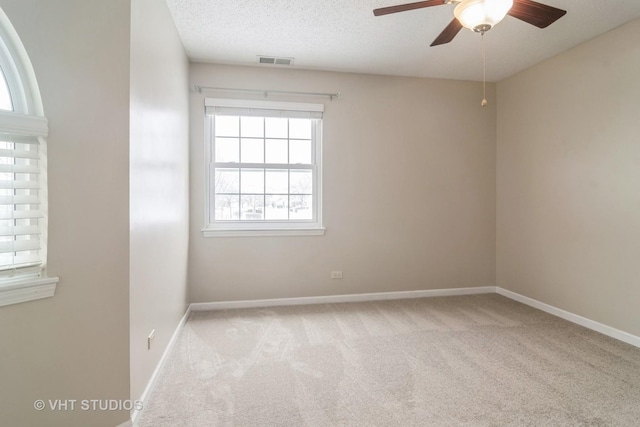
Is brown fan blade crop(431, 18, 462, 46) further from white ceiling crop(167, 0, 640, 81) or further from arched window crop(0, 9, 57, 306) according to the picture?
arched window crop(0, 9, 57, 306)

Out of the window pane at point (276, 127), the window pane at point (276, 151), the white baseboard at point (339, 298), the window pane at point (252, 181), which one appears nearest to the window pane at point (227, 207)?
the window pane at point (252, 181)

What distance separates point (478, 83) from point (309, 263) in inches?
123

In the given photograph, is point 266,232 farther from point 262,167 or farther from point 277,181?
point 262,167

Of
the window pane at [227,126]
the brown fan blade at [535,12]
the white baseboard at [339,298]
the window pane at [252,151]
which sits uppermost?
the brown fan blade at [535,12]

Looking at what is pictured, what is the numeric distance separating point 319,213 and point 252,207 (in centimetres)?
79

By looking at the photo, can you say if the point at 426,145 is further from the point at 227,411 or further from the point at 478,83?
the point at 227,411

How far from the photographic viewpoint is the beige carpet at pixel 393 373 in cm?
164

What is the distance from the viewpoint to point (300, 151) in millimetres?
3473

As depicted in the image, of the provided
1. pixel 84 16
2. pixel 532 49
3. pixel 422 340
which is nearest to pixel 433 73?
pixel 532 49

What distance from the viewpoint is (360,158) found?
3508 mm

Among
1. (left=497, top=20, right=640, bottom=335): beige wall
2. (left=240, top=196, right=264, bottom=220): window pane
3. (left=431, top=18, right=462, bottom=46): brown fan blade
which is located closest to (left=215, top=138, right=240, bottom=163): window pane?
(left=240, top=196, right=264, bottom=220): window pane

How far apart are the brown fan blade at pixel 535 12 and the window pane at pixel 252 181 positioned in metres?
2.57

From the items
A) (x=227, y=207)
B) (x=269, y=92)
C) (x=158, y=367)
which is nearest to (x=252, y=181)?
(x=227, y=207)

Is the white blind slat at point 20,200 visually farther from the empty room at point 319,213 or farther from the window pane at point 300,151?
the window pane at point 300,151
